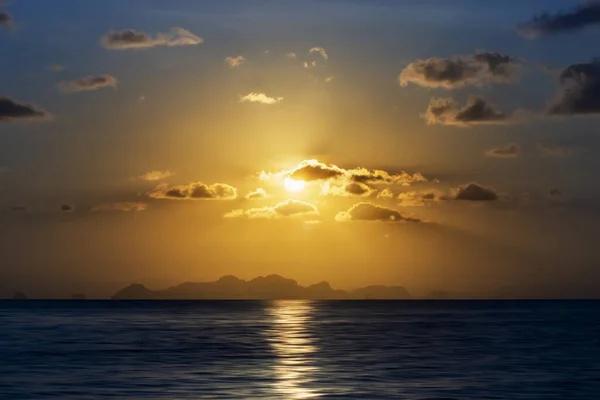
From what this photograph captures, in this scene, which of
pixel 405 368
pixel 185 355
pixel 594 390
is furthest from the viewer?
pixel 185 355

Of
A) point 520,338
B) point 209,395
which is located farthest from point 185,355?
point 520,338

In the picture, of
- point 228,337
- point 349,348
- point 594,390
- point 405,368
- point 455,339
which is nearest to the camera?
point 594,390

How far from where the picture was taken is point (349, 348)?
330ft

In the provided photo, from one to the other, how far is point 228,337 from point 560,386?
67244 mm

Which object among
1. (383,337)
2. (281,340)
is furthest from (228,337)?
(383,337)

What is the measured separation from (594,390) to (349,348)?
41865mm

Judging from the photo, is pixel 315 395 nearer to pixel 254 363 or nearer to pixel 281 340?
pixel 254 363

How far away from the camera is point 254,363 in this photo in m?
80.6

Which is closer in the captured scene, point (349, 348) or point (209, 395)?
point (209, 395)

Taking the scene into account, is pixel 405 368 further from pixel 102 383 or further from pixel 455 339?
Result: pixel 455 339

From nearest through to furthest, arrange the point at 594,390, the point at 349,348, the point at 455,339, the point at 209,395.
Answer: the point at 209,395
the point at 594,390
the point at 349,348
the point at 455,339

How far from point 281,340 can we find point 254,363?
123 ft

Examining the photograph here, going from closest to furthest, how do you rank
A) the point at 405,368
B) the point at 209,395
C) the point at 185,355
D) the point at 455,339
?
the point at 209,395
the point at 405,368
the point at 185,355
the point at 455,339

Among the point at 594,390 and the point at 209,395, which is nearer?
the point at 209,395
